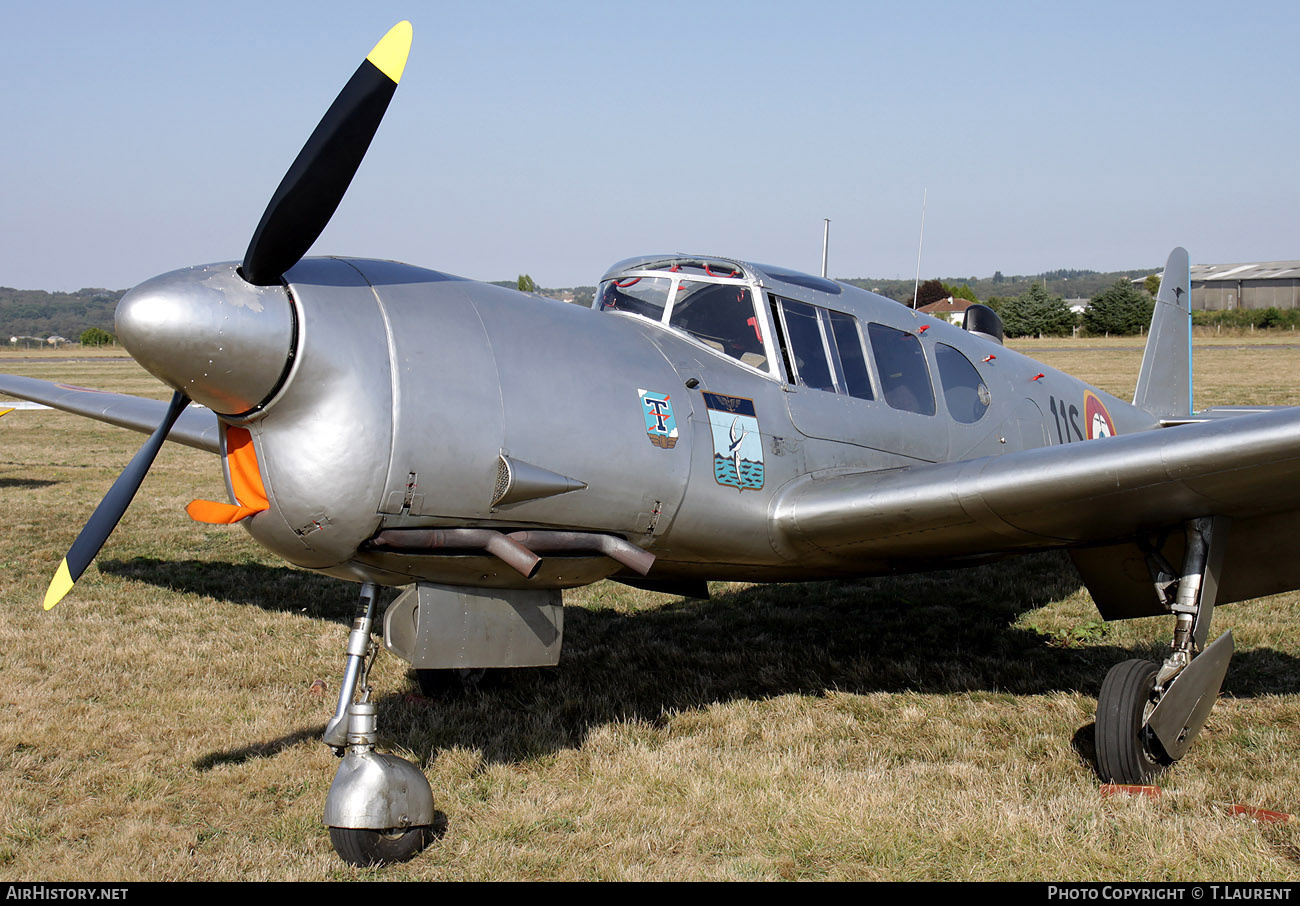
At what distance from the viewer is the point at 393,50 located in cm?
363

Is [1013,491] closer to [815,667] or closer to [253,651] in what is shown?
[815,667]

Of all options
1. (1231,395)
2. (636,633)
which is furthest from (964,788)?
(1231,395)

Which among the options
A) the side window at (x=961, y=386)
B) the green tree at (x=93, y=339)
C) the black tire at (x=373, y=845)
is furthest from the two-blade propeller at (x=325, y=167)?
the green tree at (x=93, y=339)

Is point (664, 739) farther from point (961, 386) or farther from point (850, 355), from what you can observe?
point (961, 386)

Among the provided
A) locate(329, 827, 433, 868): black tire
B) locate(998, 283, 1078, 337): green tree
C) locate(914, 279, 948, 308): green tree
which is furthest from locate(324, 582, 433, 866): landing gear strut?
locate(914, 279, 948, 308): green tree

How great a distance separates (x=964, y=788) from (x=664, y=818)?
Answer: 54.5 inches

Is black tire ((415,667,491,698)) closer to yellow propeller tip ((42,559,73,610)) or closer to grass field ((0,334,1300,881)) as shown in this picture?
grass field ((0,334,1300,881))

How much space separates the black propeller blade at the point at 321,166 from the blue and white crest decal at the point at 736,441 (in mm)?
1880

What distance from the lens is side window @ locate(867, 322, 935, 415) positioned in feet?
19.2

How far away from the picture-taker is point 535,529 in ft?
13.5

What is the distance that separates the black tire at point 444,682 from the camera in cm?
576

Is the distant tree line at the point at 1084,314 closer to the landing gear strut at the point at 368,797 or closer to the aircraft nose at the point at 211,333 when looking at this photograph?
the landing gear strut at the point at 368,797

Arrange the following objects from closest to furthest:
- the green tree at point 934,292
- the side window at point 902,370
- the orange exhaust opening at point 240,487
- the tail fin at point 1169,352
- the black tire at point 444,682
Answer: the orange exhaust opening at point 240,487 → the black tire at point 444,682 → the side window at point 902,370 → the tail fin at point 1169,352 → the green tree at point 934,292

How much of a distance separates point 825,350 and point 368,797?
10.5ft
